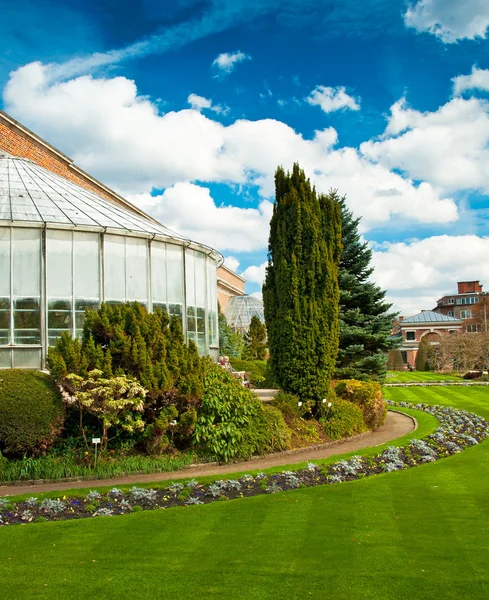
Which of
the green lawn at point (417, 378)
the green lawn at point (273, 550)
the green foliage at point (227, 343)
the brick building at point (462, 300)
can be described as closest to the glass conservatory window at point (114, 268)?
the green lawn at point (273, 550)

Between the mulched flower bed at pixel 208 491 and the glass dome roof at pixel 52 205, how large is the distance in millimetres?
9158

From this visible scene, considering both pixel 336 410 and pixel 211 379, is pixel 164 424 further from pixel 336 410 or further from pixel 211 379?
pixel 336 410

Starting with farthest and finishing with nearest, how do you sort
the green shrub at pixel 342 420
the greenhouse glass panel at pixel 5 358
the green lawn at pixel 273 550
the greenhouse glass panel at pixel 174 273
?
1. the greenhouse glass panel at pixel 174 273
2. the green shrub at pixel 342 420
3. the greenhouse glass panel at pixel 5 358
4. the green lawn at pixel 273 550

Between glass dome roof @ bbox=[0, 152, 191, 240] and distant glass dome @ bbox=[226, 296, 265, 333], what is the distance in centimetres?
3348

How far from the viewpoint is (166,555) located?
603cm

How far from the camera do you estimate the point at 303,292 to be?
15.8 meters

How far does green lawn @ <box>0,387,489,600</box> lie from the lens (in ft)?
17.2

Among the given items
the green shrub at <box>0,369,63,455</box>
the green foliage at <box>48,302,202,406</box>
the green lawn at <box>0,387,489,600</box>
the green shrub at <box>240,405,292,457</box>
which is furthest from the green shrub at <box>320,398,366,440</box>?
the green shrub at <box>0,369,63,455</box>

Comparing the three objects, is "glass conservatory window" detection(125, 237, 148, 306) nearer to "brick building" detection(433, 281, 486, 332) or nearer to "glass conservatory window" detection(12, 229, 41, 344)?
"glass conservatory window" detection(12, 229, 41, 344)

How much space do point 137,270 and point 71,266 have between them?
2035 mm

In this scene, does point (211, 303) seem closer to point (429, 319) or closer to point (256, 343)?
point (256, 343)

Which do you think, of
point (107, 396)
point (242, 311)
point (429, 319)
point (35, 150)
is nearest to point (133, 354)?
point (107, 396)

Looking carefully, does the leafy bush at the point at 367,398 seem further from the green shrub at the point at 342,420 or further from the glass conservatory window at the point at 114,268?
the glass conservatory window at the point at 114,268

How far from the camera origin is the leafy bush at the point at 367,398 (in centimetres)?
1642
